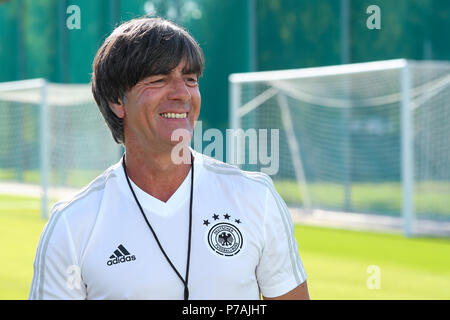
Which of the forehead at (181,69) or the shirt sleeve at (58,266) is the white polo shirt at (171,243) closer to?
the shirt sleeve at (58,266)

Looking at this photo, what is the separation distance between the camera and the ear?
213cm

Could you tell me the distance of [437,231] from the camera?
383 inches

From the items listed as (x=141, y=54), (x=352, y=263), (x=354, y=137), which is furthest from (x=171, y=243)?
(x=354, y=137)

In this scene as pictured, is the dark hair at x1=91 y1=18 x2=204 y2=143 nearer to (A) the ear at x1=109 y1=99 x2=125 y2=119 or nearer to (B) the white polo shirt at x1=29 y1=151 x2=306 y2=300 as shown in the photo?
(A) the ear at x1=109 y1=99 x2=125 y2=119

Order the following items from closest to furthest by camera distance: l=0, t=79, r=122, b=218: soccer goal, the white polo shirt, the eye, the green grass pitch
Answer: the white polo shirt → the eye → the green grass pitch → l=0, t=79, r=122, b=218: soccer goal

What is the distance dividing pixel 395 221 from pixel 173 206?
9.59 meters

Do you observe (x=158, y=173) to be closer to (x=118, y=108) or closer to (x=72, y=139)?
(x=118, y=108)

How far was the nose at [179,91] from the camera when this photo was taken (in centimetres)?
202

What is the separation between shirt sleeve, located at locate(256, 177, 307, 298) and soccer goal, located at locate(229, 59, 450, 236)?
8.08 m

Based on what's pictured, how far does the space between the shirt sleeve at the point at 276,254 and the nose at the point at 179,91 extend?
35 cm

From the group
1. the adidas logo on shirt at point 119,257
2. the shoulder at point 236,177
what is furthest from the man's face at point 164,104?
the adidas logo on shirt at point 119,257

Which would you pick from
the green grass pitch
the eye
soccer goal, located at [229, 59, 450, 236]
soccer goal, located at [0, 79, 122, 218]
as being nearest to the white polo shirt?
the eye

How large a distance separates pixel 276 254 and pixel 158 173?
410mm

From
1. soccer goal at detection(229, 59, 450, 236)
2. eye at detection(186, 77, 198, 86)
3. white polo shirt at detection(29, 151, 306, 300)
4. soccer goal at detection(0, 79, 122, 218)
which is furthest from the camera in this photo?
soccer goal at detection(0, 79, 122, 218)
